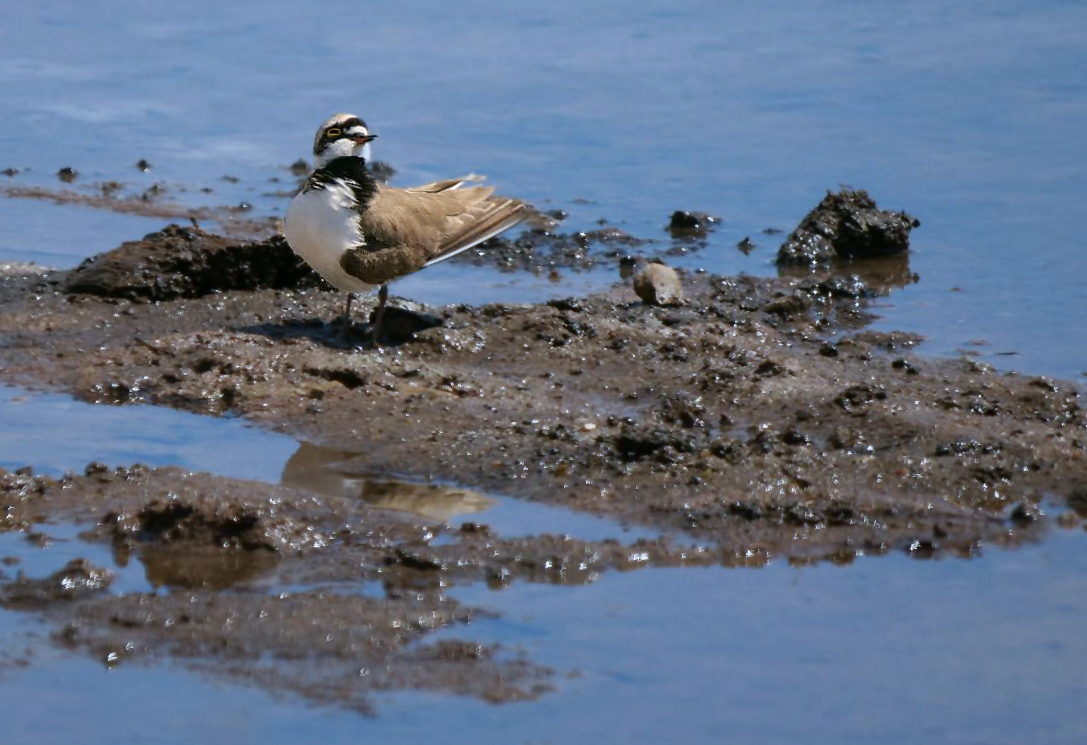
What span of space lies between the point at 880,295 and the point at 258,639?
18.8 feet

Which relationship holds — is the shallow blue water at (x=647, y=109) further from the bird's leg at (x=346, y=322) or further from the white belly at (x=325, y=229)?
the white belly at (x=325, y=229)

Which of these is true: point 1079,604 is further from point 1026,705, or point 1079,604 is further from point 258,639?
point 258,639

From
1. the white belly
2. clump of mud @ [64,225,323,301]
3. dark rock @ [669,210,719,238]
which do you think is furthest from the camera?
dark rock @ [669,210,719,238]

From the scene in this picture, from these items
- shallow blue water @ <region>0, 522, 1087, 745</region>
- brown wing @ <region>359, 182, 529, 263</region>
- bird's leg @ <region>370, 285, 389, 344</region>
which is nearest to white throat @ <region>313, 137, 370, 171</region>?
brown wing @ <region>359, 182, 529, 263</region>

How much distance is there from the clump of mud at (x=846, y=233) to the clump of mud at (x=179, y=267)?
3.19 m

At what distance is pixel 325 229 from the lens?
9.02m

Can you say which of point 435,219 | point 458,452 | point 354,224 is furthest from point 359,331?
point 458,452

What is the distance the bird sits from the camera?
9.03 metres

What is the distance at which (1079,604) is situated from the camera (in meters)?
6.37

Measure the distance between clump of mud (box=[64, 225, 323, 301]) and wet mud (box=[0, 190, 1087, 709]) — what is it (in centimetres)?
1

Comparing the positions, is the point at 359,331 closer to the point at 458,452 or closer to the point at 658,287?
the point at 658,287

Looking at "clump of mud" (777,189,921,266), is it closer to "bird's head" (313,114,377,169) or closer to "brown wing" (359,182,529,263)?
"brown wing" (359,182,529,263)

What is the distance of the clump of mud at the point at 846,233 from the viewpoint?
11.2m

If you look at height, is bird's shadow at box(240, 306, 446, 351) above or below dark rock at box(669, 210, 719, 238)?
below
